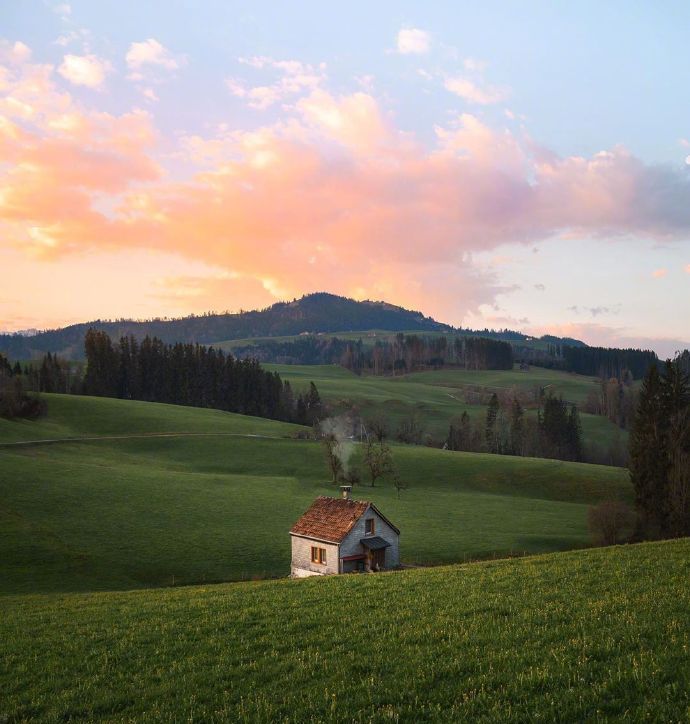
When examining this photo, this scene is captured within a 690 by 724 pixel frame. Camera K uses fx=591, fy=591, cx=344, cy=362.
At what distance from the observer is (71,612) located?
27766 mm

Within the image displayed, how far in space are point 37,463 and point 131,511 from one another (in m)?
21.6

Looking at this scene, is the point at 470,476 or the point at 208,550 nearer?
the point at 208,550

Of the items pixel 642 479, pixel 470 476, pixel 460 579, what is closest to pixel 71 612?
pixel 460 579

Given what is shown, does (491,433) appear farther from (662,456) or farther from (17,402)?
(17,402)

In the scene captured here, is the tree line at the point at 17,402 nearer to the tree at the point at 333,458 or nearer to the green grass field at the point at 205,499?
the green grass field at the point at 205,499

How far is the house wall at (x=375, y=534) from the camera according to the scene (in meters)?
47.8

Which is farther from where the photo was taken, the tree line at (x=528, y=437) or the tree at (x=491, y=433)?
the tree at (x=491, y=433)

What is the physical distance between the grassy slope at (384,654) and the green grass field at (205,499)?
26939 millimetres

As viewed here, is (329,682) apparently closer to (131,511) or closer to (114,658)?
(114,658)

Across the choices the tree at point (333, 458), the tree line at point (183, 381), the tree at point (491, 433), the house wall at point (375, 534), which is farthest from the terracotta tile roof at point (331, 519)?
the tree line at point (183, 381)

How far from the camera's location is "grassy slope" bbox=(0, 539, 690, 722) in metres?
12.0

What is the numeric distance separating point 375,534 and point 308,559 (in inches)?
237

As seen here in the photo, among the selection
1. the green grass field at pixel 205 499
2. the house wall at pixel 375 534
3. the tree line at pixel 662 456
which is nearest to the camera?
the house wall at pixel 375 534

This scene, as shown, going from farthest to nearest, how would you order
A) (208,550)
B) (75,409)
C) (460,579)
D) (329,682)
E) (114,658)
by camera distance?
(75,409)
(208,550)
(460,579)
(114,658)
(329,682)
